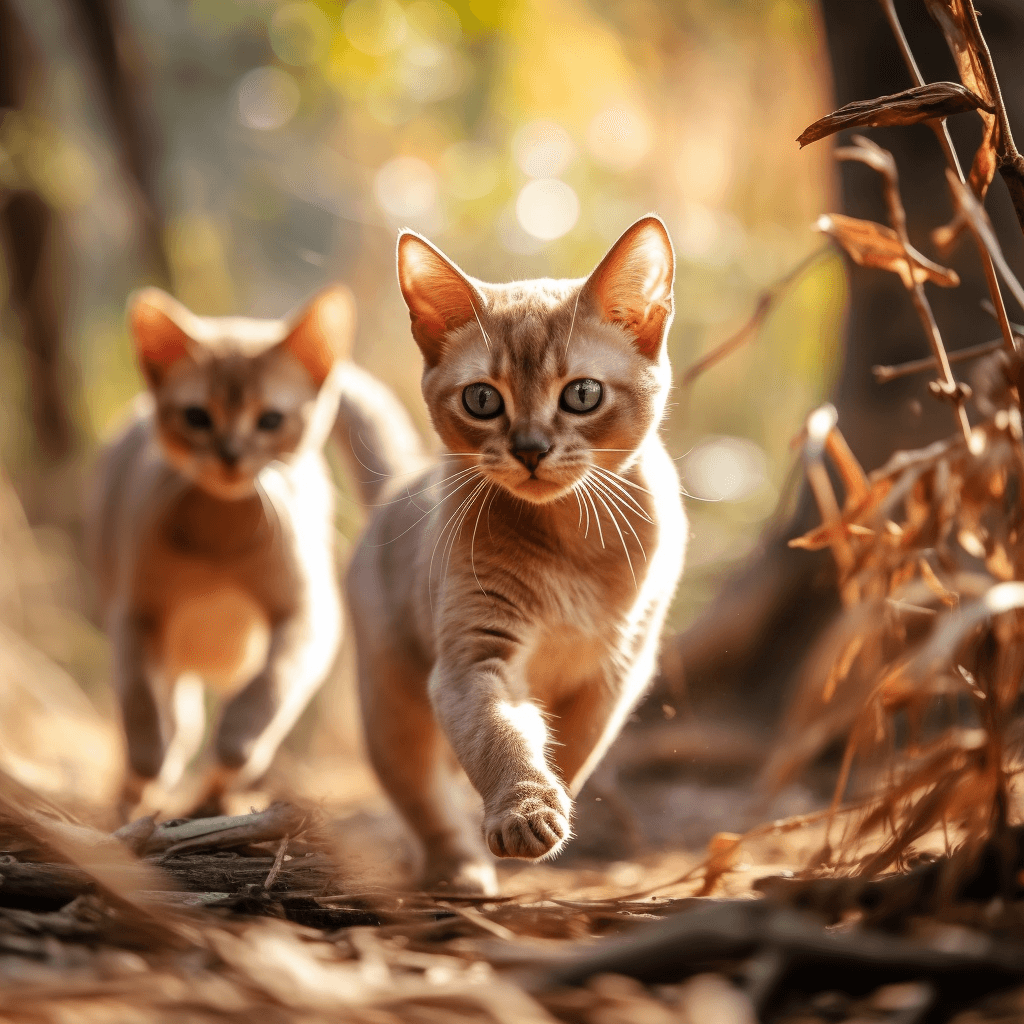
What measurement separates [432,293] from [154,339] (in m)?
1.09

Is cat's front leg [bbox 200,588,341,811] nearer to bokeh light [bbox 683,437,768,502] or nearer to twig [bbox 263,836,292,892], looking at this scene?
twig [bbox 263,836,292,892]

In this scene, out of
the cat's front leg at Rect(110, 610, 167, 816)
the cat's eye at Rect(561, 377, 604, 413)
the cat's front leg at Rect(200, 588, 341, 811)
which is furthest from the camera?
the cat's front leg at Rect(110, 610, 167, 816)

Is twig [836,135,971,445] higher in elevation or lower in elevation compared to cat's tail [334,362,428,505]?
lower

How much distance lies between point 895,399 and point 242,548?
1934mm

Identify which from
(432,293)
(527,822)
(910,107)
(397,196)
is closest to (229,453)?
(432,293)

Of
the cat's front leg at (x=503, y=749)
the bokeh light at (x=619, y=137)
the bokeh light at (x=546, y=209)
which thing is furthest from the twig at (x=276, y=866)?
the bokeh light at (x=619, y=137)

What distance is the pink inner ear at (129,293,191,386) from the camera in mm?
2723

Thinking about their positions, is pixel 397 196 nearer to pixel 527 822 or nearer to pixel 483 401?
pixel 483 401

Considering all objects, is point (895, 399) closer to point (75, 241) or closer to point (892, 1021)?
point (892, 1021)

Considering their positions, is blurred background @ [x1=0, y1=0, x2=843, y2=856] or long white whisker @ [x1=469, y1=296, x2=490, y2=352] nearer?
long white whisker @ [x1=469, y1=296, x2=490, y2=352]

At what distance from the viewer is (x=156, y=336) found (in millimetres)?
2752

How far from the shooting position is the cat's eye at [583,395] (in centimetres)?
190

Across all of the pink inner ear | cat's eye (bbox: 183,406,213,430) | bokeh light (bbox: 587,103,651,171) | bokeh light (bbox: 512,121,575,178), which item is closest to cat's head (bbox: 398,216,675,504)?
cat's eye (bbox: 183,406,213,430)

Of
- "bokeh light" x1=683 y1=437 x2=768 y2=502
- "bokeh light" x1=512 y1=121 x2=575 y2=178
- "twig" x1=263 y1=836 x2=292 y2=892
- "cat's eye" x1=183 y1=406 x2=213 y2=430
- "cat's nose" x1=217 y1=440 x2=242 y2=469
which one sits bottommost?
"twig" x1=263 y1=836 x2=292 y2=892
